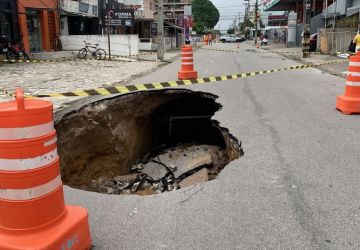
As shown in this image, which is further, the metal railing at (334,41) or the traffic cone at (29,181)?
the metal railing at (334,41)

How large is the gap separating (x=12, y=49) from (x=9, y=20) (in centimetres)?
288

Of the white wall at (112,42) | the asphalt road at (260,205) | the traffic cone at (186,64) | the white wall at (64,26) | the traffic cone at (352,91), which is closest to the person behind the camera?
the asphalt road at (260,205)

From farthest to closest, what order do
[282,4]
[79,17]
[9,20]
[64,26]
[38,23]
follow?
1. [282,4]
2. [79,17]
3. [64,26]
4. [38,23]
5. [9,20]

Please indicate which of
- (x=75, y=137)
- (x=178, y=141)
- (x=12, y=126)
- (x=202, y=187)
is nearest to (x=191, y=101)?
(x=178, y=141)

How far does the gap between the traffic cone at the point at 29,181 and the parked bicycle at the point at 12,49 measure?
20244 millimetres

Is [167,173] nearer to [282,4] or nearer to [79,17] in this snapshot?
[79,17]

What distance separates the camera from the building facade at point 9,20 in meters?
23.1

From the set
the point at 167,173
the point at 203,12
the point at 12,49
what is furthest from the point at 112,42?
the point at 203,12

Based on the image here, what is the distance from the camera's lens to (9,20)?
23891 millimetres

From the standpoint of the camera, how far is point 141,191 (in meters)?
7.04

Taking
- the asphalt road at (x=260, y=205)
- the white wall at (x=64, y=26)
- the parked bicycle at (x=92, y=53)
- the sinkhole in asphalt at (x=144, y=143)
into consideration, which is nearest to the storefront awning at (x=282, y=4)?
the white wall at (x=64, y=26)

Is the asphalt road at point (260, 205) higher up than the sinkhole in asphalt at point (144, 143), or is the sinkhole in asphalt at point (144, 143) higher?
the asphalt road at point (260, 205)

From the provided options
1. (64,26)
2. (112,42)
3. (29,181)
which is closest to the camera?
(29,181)

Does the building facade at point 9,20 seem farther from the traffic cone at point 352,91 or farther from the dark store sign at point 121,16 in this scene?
the traffic cone at point 352,91
